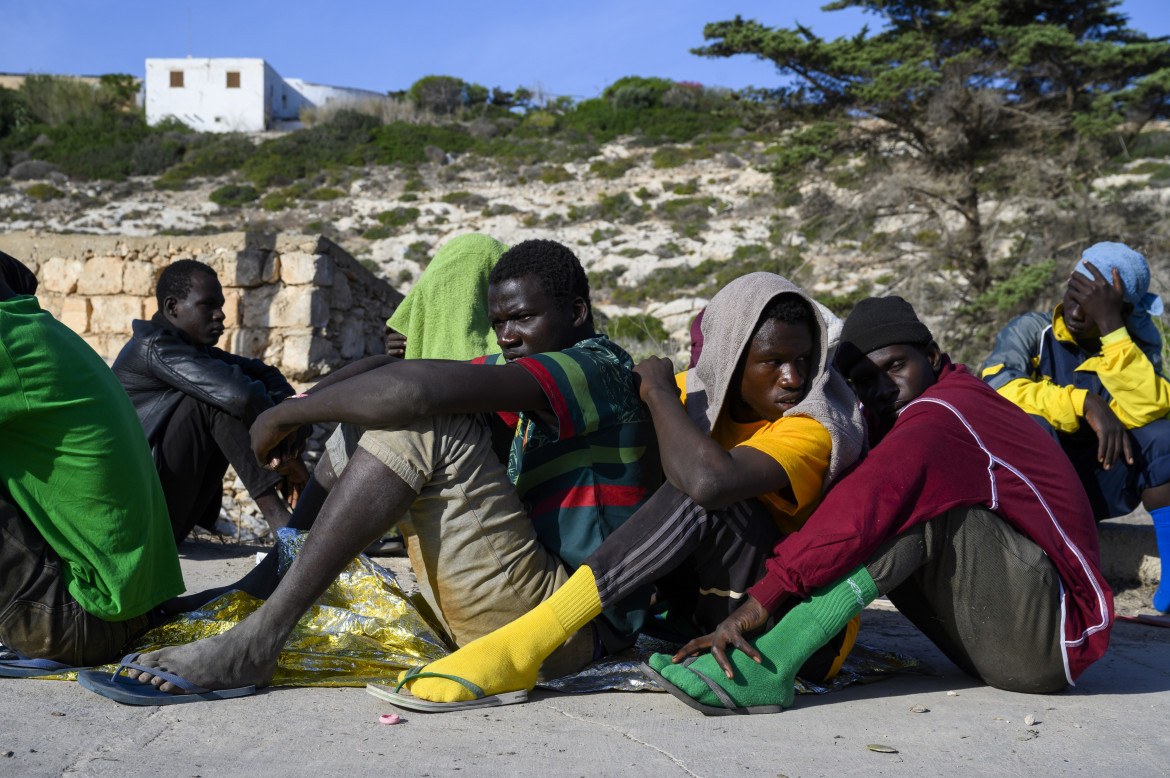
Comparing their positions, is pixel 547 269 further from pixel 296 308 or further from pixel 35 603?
pixel 296 308

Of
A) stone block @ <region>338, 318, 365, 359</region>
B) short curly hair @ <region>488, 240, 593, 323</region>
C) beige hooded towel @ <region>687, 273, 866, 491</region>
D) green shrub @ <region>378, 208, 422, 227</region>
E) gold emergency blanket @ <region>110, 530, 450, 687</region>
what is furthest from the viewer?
green shrub @ <region>378, 208, 422, 227</region>

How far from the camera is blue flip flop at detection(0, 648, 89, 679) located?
2105 mm

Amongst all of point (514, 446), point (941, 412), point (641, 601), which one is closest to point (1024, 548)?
point (941, 412)

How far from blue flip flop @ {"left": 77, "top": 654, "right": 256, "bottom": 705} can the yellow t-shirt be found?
4.44ft

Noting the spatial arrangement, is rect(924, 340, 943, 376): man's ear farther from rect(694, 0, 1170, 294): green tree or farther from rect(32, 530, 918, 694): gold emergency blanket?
rect(694, 0, 1170, 294): green tree

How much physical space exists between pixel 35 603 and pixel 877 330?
2.29 m

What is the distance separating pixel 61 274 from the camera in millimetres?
6875

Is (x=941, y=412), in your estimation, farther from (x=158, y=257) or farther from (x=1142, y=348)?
(x=158, y=257)

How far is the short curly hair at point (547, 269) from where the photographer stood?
2449mm

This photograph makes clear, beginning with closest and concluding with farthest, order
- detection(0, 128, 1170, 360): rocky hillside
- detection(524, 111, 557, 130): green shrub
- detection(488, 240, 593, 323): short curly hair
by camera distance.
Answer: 1. detection(488, 240, 593, 323): short curly hair
2. detection(0, 128, 1170, 360): rocky hillside
3. detection(524, 111, 557, 130): green shrub

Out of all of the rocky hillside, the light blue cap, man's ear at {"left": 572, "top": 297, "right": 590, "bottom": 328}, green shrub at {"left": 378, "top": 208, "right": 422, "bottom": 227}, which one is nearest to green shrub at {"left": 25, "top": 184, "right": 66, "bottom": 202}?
the rocky hillside

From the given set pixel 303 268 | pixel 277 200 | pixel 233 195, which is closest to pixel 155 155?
pixel 233 195

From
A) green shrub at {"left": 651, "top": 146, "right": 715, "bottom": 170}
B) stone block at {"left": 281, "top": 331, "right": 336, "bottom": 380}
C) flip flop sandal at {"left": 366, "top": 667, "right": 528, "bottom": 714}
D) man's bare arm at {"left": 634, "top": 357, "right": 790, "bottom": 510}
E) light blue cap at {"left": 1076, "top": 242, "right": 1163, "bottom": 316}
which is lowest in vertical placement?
flip flop sandal at {"left": 366, "top": 667, "right": 528, "bottom": 714}

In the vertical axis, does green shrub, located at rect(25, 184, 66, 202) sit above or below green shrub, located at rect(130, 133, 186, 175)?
below
